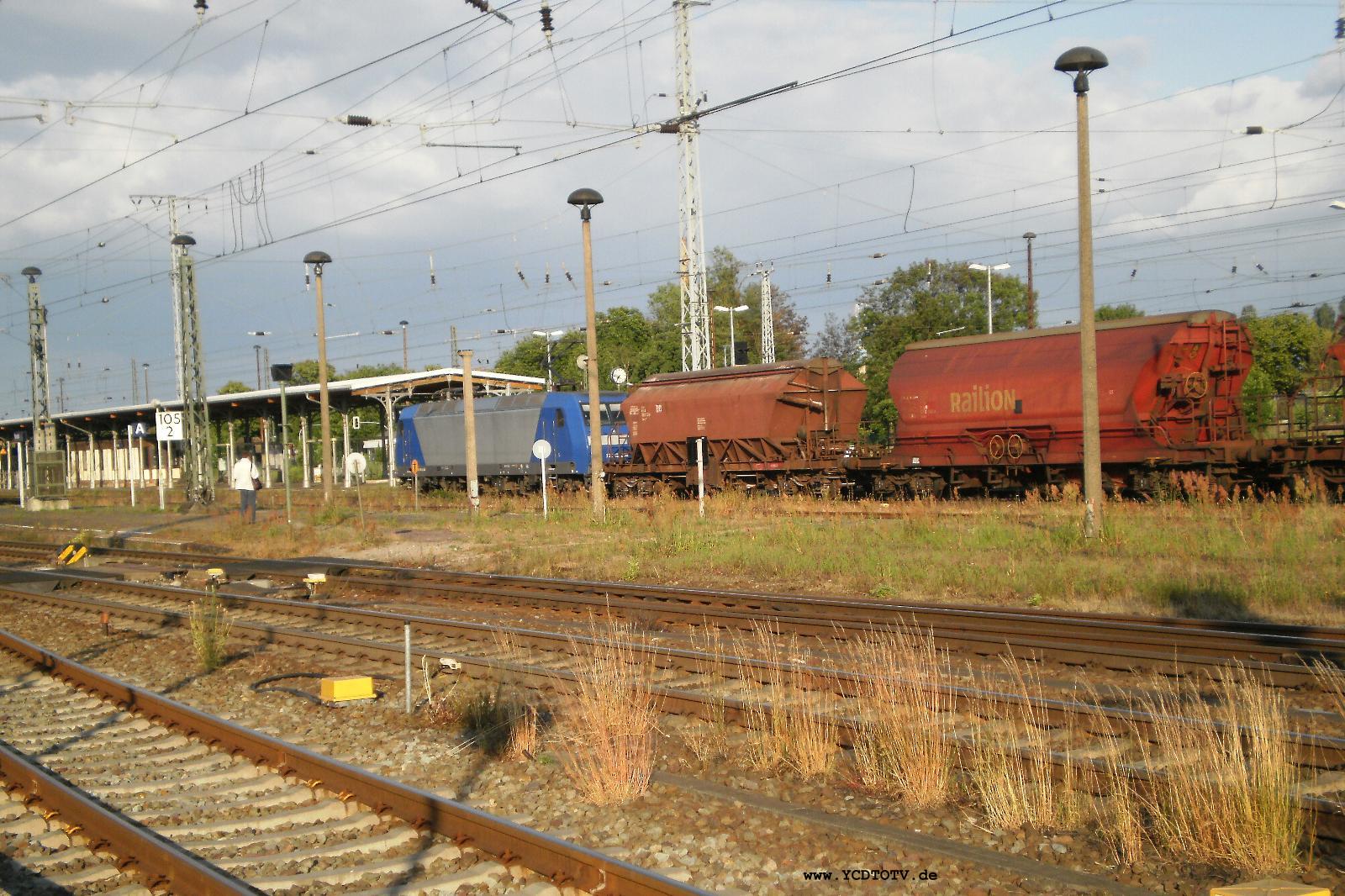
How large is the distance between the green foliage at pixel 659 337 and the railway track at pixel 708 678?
45074 mm

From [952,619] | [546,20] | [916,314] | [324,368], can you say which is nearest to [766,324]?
[916,314]

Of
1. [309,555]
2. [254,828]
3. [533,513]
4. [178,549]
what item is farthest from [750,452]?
[254,828]

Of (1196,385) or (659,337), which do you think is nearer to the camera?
(1196,385)

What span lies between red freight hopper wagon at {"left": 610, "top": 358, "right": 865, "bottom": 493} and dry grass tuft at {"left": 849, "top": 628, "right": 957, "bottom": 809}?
63.4ft

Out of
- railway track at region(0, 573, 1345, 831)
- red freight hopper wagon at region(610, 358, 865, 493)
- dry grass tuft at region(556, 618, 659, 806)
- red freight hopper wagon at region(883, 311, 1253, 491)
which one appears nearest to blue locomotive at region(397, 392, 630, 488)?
red freight hopper wagon at region(610, 358, 865, 493)

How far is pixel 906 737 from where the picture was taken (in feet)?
20.9

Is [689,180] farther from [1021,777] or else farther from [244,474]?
[1021,777]

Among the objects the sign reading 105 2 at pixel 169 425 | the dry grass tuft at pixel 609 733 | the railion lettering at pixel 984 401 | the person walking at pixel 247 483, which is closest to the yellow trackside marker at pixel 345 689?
the dry grass tuft at pixel 609 733

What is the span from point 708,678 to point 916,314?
136 ft

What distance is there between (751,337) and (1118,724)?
71842 millimetres

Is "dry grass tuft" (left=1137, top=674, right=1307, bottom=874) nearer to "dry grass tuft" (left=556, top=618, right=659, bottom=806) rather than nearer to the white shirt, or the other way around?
"dry grass tuft" (left=556, top=618, right=659, bottom=806)

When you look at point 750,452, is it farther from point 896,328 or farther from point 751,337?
point 751,337

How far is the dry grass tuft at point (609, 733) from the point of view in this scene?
6316 millimetres

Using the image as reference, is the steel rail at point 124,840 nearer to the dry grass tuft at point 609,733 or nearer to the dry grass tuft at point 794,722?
the dry grass tuft at point 609,733
